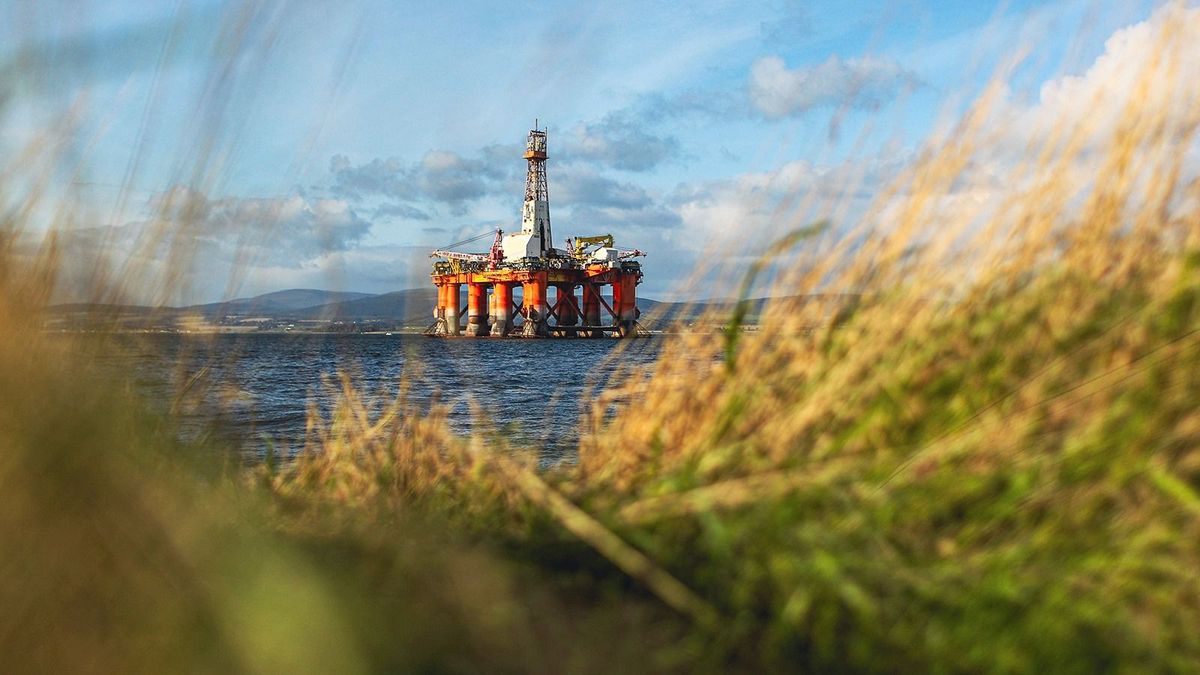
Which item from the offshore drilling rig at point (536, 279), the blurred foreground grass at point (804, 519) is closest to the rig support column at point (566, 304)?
the offshore drilling rig at point (536, 279)

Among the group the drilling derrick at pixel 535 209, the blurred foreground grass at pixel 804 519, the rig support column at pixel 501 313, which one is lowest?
the blurred foreground grass at pixel 804 519

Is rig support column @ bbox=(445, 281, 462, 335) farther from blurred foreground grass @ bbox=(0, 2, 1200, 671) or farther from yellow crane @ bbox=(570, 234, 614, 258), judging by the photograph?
blurred foreground grass @ bbox=(0, 2, 1200, 671)

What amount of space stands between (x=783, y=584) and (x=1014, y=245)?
4.00 feet

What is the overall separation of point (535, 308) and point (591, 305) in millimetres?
5505

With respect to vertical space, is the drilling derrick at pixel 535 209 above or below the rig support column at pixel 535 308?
above

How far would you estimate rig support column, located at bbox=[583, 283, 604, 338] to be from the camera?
63691 mm

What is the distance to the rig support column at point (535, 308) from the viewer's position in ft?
195

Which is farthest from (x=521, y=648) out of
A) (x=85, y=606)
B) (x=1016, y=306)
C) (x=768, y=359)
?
(x=1016, y=306)

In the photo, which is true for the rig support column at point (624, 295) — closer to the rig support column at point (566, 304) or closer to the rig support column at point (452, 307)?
the rig support column at point (566, 304)

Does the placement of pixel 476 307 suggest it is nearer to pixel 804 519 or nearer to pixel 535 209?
pixel 535 209

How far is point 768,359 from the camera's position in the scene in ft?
7.62

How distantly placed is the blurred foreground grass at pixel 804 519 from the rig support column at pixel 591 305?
59.6 meters

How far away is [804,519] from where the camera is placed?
1.84 metres

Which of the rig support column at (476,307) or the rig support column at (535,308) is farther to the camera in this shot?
the rig support column at (476,307)
